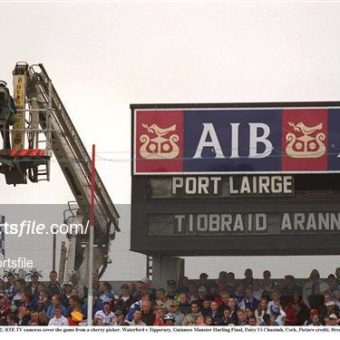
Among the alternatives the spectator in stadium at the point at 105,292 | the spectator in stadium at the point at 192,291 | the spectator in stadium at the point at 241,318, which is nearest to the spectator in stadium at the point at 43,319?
the spectator in stadium at the point at 105,292

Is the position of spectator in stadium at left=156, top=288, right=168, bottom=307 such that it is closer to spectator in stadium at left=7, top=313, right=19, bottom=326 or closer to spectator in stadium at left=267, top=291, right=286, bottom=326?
spectator in stadium at left=267, top=291, right=286, bottom=326

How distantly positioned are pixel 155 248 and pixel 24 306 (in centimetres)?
183

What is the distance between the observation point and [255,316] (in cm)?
1405

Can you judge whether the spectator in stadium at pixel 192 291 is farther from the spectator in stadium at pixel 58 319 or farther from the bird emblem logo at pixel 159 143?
the bird emblem logo at pixel 159 143

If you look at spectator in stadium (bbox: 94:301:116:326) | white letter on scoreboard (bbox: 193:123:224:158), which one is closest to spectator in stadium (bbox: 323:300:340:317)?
white letter on scoreboard (bbox: 193:123:224:158)

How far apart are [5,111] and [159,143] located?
217 centimetres

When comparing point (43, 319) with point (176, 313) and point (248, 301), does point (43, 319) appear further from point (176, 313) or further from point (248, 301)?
point (248, 301)

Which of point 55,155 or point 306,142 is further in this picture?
point 55,155

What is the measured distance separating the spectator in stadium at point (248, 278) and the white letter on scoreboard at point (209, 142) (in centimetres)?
151

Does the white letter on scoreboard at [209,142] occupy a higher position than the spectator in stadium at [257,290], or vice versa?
the white letter on scoreboard at [209,142]

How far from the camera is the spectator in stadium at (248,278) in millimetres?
14384

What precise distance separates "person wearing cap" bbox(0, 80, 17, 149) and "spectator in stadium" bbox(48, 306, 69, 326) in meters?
2.77

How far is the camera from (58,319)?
1422 cm

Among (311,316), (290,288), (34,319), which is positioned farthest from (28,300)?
(311,316)
